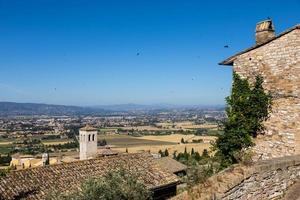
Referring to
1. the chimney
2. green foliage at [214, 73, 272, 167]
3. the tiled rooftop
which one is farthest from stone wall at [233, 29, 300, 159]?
the tiled rooftop

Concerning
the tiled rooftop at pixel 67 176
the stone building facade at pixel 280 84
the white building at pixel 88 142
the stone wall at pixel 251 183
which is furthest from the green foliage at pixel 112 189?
the white building at pixel 88 142

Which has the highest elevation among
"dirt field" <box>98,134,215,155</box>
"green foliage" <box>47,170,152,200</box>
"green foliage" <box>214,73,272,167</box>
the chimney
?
the chimney

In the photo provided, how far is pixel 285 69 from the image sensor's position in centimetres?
1365

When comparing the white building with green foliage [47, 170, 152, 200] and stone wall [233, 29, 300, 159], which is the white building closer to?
stone wall [233, 29, 300, 159]

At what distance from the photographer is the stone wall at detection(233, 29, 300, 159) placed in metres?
13.4

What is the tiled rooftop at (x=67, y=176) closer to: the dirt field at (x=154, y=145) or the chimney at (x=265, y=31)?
the chimney at (x=265, y=31)

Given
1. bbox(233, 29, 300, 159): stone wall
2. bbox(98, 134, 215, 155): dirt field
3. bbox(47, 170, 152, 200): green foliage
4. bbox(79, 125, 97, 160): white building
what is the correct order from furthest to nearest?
1. bbox(98, 134, 215, 155): dirt field
2. bbox(79, 125, 97, 160): white building
3. bbox(233, 29, 300, 159): stone wall
4. bbox(47, 170, 152, 200): green foliage

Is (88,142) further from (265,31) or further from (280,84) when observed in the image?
(280,84)

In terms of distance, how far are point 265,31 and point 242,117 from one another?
3.69 metres

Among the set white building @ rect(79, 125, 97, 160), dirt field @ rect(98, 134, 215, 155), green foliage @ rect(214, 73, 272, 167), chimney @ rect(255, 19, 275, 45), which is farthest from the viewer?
dirt field @ rect(98, 134, 215, 155)

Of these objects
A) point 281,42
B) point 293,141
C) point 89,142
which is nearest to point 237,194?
point 293,141

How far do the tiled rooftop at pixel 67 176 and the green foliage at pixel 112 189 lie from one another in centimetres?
265

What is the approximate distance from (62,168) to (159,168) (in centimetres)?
598

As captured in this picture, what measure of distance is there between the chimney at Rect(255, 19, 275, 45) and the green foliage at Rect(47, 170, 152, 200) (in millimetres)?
7651
